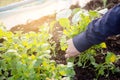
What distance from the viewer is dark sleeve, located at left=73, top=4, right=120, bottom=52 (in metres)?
1.12

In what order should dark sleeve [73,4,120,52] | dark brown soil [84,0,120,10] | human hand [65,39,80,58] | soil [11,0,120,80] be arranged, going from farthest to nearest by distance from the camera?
1. dark brown soil [84,0,120,10]
2. soil [11,0,120,80]
3. human hand [65,39,80,58]
4. dark sleeve [73,4,120,52]

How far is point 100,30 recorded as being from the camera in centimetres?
116

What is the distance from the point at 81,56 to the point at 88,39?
0.63 ft

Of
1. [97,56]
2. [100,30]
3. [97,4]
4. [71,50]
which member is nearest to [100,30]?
[100,30]

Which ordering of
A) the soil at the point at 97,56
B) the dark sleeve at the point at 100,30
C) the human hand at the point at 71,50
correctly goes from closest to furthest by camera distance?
1. the dark sleeve at the point at 100,30
2. the human hand at the point at 71,50
3. the soil at the point at 97,56

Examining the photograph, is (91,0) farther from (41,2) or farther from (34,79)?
(34,79)

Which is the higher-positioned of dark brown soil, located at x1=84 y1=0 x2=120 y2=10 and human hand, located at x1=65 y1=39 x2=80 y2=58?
Answer: dark brown soil, located at x1=84 y1=0 x2=120 y2=10

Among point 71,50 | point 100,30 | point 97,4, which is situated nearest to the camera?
point 100,30

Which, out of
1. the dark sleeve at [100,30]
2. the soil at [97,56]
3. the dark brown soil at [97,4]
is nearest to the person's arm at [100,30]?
the dark sleeve at [100,30]

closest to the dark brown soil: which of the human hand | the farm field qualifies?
the farm field

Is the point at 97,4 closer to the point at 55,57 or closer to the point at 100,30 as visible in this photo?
the point at 55,57

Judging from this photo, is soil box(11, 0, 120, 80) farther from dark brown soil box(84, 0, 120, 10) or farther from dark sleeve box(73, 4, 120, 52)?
dark sleeve box(73, 4, 120, 52)

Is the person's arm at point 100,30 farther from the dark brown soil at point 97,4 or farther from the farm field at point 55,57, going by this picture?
the dark brown soil at point 97,4

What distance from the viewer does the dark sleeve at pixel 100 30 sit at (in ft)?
3.66
